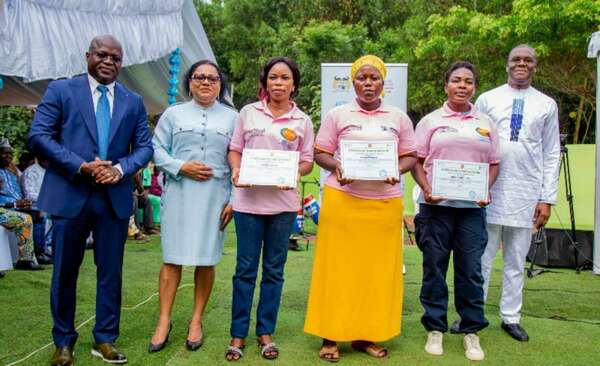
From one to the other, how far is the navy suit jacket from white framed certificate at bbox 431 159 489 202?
189cm

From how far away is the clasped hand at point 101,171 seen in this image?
141 inches

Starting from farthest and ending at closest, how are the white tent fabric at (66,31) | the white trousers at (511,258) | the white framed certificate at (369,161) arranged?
1. the white tent fabric at (66,31)
2. the white trousers at (511,258)
3. the white framed certificate at (369,161)

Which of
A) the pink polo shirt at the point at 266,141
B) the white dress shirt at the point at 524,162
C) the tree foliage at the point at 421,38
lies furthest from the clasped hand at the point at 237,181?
the tree foliage at the point at 421,38

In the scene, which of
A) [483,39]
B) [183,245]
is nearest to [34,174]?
[183,245]

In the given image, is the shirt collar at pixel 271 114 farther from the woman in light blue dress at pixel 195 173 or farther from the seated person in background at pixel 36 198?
the seated person in background at pixel 36 198

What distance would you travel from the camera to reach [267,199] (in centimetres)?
390

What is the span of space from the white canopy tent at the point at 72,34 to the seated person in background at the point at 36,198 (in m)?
0.93

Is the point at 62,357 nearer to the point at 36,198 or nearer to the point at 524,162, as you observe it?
the point at 524,162

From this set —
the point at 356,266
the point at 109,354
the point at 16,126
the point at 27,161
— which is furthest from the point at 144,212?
the point at 356,266

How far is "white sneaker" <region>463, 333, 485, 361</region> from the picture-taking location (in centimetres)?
405

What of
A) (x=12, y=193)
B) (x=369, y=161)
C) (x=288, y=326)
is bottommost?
(x=288, y=326)

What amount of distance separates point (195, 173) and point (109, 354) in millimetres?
1254

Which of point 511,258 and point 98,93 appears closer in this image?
point 98,93

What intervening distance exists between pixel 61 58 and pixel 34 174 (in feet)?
10.0
